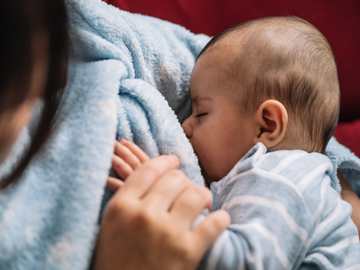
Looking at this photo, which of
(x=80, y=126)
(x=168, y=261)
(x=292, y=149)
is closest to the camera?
(x=168, y=261)

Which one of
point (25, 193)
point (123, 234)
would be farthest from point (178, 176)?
point (25, 193)

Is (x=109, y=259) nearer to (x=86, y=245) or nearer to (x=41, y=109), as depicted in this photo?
(x=86, y=245)

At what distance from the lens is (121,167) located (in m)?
0.53

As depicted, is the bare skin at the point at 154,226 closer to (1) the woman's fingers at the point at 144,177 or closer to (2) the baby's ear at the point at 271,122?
(1) the woman's fingers at the point at 144,177

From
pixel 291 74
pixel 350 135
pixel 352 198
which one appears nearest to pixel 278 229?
pixel 291 74

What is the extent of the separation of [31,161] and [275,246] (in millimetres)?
463

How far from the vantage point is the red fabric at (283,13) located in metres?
1.09

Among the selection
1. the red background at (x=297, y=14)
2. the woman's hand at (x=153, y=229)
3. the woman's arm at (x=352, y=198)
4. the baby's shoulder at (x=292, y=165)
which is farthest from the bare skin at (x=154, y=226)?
the red background at (x=297, y=14)

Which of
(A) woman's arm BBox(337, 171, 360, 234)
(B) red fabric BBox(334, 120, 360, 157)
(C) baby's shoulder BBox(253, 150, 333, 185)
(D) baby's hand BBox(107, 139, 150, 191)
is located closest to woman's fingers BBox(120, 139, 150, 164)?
(D) baby's hand BBox(107, 139, 150, 191)

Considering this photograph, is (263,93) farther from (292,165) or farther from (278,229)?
(278,229)

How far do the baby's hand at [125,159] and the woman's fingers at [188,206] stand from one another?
0.39 feet

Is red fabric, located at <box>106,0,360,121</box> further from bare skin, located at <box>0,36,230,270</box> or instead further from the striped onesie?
bare skin, located at <box>0,36,230,270</box>

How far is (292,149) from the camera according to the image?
27.0 inches

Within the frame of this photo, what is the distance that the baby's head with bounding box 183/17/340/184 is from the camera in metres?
0.66
